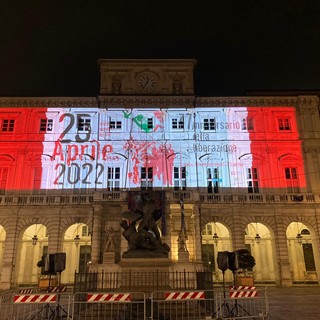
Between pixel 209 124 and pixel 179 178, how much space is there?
6619 millimetres

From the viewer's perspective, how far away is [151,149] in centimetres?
3441

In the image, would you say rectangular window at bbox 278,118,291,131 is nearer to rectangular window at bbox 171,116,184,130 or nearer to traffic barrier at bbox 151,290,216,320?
rectangular window at bbox 171,116,184,130

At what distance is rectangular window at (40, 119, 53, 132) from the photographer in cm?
3525

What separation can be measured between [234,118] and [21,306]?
26.4 metres

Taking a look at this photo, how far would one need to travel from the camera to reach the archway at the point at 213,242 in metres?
33.5

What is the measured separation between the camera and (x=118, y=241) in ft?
99.3

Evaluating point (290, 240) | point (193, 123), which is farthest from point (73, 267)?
point (290, 240)

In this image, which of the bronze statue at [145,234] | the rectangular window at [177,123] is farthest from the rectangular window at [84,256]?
the bronze statue at [145,234]

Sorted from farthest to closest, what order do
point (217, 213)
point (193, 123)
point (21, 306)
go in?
point (193, 123) < point (217, 213) < point (21, 306)

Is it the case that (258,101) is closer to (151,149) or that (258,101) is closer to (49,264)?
(151,149)

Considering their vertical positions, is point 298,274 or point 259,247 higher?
point 259,247

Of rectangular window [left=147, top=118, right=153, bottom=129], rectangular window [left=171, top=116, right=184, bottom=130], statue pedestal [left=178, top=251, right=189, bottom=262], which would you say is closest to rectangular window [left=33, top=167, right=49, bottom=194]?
rectangular window [left=147, top=118, right=153, bottom=129]

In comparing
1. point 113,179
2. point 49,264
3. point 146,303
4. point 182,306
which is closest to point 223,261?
point 182,306

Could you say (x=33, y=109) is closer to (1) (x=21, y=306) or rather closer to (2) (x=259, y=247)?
(1) (x=21, y=306)
